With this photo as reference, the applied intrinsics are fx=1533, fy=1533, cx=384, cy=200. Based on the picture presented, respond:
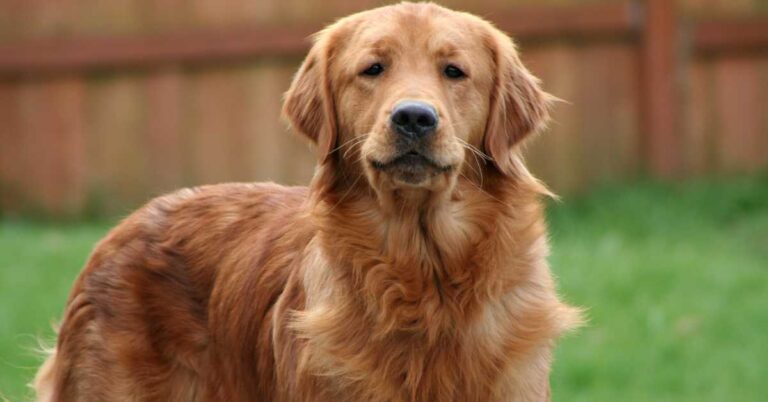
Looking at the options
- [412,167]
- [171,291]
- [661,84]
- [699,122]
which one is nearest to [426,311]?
[412,167]

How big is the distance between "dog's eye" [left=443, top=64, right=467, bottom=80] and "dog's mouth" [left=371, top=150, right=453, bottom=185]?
16.0 inches

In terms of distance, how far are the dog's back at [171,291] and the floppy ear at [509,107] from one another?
35.3 inches

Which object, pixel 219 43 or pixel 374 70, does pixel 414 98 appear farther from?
pixel 219 43

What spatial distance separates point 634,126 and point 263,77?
3.24 m

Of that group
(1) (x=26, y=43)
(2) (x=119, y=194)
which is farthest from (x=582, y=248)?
(1) (x=26, y=43)

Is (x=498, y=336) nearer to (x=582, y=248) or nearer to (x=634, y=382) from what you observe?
(x=634, y=382)

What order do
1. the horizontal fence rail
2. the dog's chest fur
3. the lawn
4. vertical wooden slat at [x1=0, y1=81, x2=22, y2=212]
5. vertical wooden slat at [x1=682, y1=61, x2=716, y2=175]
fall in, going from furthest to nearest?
1. vertical wooden slat at [x1=0, y1=81, x2=22, y2=212]
2. vertical wooden slat at [x1=682, y1=61, x2=716, y2=175]
3. the horizontal fence rail
4. the lawn
5. the dog's chest fur

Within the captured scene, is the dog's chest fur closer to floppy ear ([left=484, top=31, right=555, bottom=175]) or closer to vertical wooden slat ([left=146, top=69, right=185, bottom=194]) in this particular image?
floppy ear ([left=484, top=31, right=555, bottom=175])

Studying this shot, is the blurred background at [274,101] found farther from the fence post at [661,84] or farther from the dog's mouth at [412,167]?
the dog's mouth at [412,167]

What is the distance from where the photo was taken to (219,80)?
13.2m

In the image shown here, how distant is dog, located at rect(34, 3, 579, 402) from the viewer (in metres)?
5.57

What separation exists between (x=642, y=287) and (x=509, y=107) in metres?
4.87

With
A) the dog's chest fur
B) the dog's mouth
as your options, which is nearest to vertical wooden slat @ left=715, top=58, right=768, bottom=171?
the dog's chest fur

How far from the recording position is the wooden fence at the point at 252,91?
42.9 feet
